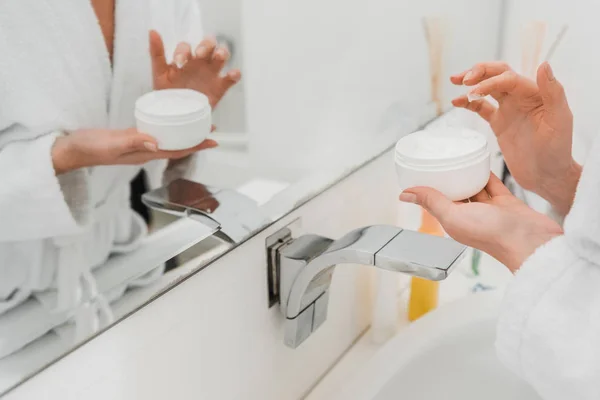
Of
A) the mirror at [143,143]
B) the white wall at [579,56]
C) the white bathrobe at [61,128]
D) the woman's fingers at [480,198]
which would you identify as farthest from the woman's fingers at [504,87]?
the white wall at [579,56]

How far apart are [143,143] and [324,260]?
23 centimetres

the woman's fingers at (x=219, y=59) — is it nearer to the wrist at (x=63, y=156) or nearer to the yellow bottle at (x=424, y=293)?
the wrist at (x=63, y=156)

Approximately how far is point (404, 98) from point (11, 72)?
729 mm

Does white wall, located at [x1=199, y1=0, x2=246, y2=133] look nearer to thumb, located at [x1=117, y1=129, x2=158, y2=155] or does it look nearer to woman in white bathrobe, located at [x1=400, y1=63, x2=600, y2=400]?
thumb, located at [x1=117, y1=129, x2=158, y2=155]

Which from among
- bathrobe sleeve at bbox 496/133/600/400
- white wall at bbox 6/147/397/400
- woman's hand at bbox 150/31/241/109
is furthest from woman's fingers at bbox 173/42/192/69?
bathrobe sleeve at bbox 496/133/600/400

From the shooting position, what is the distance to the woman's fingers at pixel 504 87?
59 centimetres

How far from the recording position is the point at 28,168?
0.50 meters

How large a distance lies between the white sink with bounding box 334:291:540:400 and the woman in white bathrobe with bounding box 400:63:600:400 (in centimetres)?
29

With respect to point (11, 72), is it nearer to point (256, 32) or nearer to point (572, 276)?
point (256, 32)

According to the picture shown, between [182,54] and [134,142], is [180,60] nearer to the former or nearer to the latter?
[182,54]

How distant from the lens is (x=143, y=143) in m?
0.59

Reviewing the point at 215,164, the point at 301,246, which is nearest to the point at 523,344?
the point at 301,246

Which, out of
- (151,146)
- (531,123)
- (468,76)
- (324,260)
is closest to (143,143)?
(151,146)

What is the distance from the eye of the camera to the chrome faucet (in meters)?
0.58
